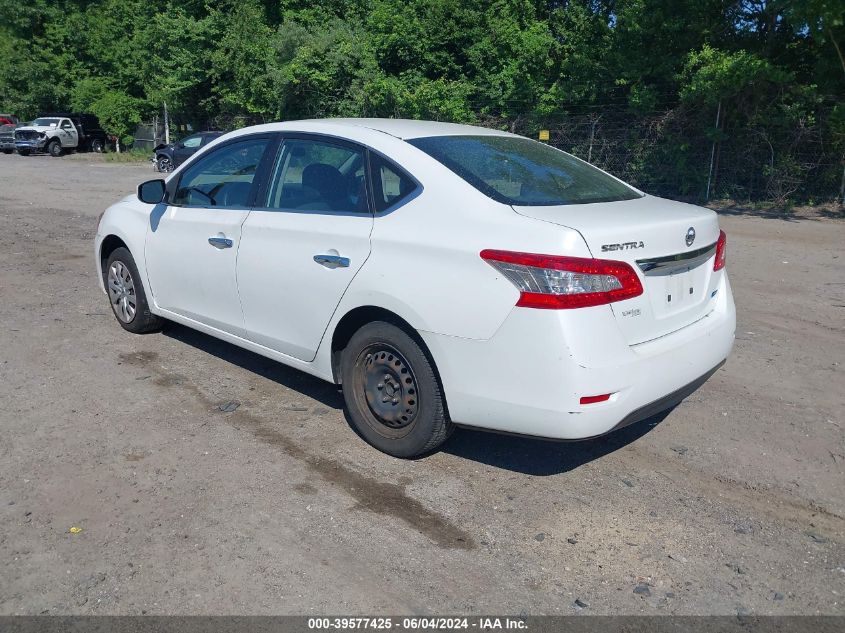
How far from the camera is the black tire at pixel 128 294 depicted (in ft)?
20.5

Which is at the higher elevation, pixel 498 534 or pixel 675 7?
pixel 675 7

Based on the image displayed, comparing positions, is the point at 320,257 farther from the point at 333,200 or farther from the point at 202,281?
the point at 202,281

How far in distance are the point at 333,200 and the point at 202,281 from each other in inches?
52.6

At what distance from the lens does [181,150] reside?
1091 inches

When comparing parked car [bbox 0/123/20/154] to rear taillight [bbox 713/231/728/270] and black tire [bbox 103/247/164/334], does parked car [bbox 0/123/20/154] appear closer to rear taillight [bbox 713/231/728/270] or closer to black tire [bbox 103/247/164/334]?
black tire [bbox 103/247/164/334]

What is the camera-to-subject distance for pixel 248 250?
489 cm

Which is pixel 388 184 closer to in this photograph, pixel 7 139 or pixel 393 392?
pixel 393 392

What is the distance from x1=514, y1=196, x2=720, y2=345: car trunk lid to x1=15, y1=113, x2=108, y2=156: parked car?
130 feet

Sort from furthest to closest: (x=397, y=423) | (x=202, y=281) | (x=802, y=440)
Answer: (x=202, y=281)
(x=802, y=440)
(x=397, y=423)

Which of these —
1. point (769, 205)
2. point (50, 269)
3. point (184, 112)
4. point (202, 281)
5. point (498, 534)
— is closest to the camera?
point (498, 534)

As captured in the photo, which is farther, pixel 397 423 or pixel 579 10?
pixel 579 10

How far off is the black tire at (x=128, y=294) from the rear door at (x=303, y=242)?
167 cm

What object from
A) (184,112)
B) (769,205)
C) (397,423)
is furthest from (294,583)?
(184,112)

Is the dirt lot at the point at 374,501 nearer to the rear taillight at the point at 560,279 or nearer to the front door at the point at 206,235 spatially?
the front door at the point at 206,235
